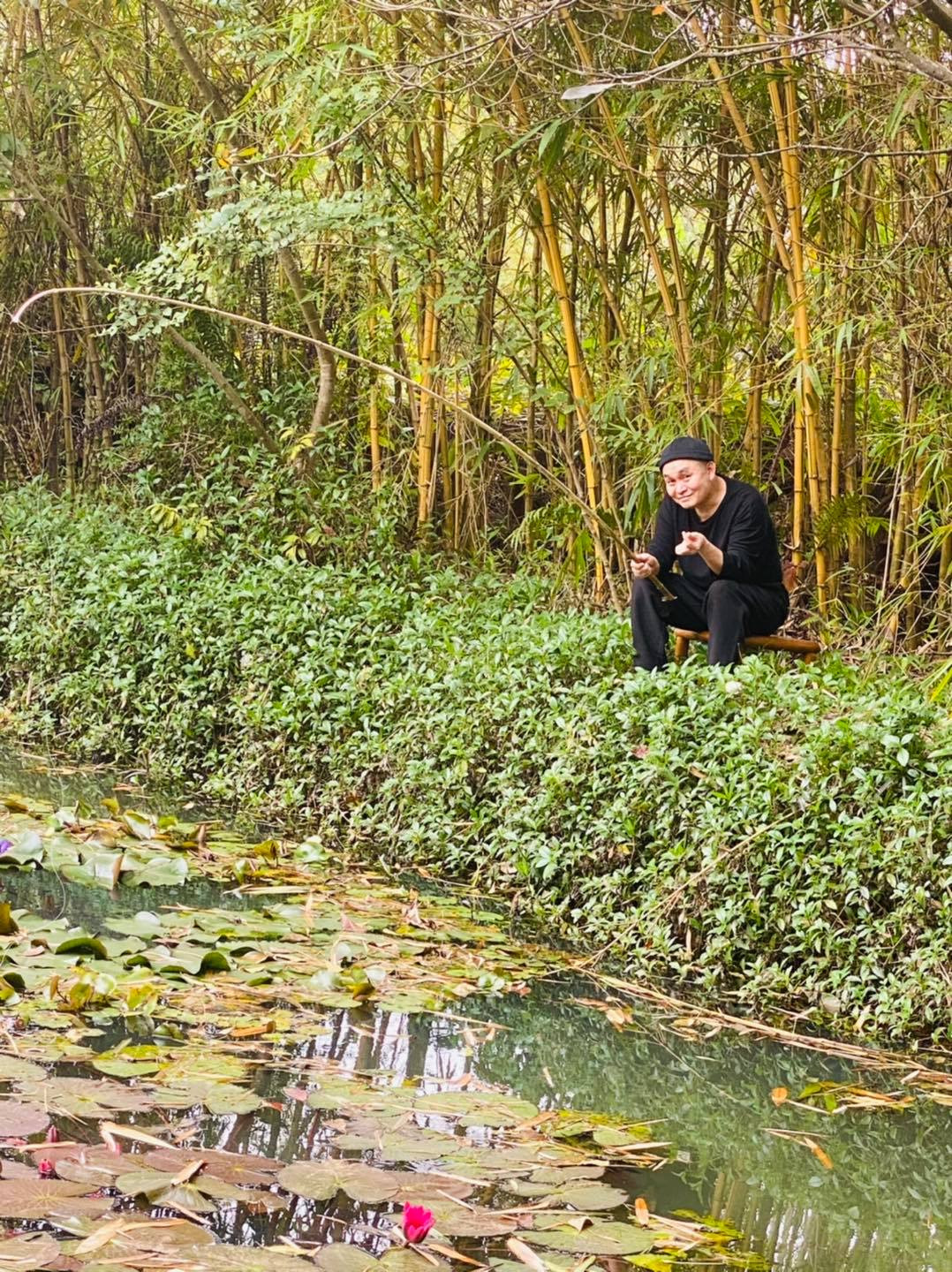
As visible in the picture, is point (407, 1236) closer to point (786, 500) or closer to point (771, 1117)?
point (771, 1117)

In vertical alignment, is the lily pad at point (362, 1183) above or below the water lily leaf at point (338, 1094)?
above

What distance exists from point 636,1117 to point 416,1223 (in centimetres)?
76

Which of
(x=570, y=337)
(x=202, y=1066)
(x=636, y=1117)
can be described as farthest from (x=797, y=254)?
(x=202, y=1066)

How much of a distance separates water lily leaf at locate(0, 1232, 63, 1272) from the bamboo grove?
2.62 m

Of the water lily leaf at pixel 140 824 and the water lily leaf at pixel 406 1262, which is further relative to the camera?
the water lily leaf at pixel 140 824

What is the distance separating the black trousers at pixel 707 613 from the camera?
4.20 metres

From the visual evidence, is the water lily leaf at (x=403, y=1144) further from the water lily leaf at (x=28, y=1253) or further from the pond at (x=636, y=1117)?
the water lily leaf at (x=28, y=1253)

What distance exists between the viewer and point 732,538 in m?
4.40

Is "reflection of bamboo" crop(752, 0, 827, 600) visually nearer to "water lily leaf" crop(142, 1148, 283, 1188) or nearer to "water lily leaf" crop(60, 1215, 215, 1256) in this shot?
"water lily leaf" crop(142, 1148, 283, 1188)

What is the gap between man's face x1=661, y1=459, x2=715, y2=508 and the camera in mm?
4414

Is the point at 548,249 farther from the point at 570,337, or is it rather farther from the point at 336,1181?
the point at 336,1181

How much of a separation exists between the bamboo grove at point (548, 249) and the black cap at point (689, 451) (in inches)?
14.3

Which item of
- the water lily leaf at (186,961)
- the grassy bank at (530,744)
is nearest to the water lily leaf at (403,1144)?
the water lily leaf at (186,961)

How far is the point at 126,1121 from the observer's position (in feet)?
6.93
